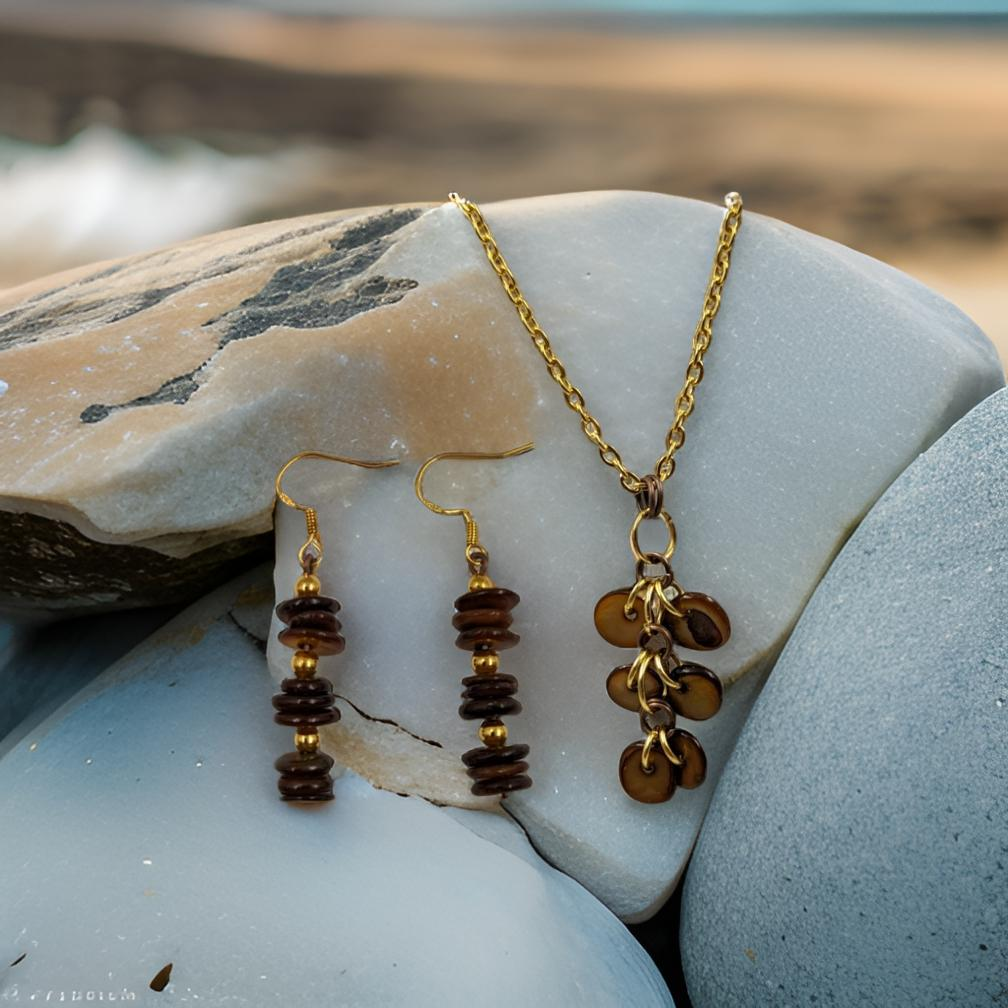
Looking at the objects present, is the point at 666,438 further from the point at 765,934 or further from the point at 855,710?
the point at 765,934

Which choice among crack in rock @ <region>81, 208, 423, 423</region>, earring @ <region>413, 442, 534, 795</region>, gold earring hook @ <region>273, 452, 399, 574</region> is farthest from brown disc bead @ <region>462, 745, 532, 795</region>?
crack in rock @ <region>81, 208, 423, 423</region>

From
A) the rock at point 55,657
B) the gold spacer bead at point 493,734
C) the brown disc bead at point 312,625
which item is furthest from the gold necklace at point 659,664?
the rock at point 55,657

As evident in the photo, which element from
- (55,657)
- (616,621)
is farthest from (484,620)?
(55,657)

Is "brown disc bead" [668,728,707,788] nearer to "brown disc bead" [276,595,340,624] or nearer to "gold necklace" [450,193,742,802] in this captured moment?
"gold necklace" [450,193,742,802]

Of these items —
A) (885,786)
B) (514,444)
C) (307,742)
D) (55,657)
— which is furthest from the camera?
(55,657)

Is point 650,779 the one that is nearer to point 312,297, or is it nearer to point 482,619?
point 482,619
